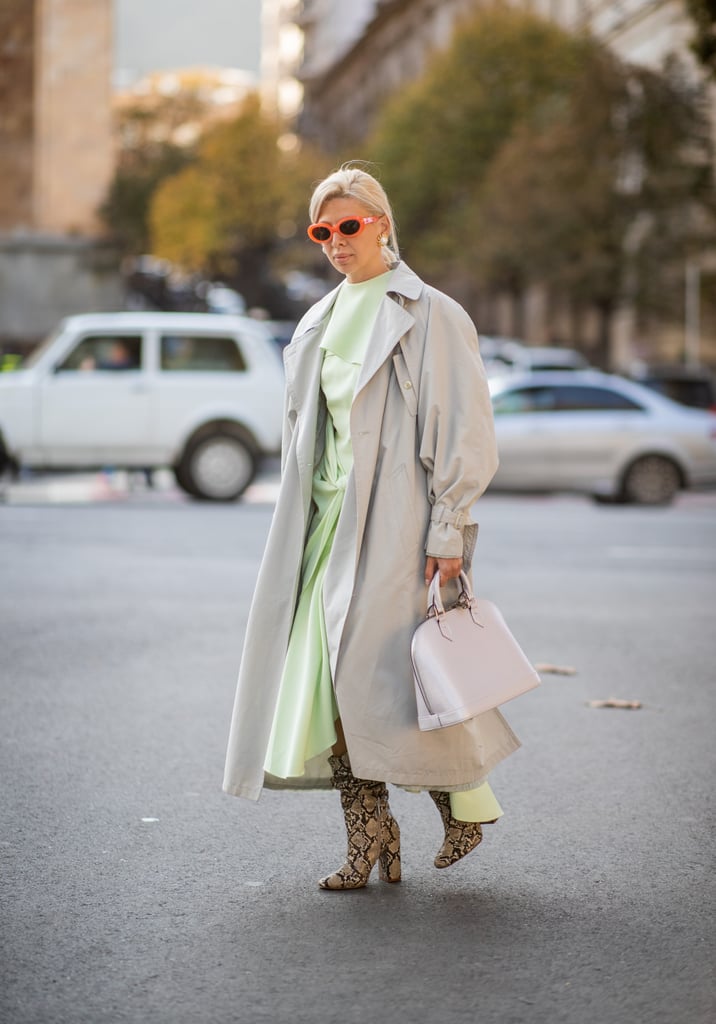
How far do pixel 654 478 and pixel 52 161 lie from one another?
20.5 metres

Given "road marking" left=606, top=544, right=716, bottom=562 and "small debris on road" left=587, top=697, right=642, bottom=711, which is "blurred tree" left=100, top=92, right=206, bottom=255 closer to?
"road marking" left=606, top=544, right=716, bottom=562

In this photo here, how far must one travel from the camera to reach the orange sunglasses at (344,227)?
446 centimetres

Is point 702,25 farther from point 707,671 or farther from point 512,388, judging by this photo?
point 707,671

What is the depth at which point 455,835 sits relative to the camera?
459 cm

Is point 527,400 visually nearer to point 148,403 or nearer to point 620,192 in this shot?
point 148,403

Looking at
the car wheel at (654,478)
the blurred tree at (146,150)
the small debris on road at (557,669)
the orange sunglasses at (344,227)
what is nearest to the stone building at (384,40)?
the blurred tree at (146,150)

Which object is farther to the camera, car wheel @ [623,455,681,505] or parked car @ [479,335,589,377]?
parked car @ [479,335,589,377]

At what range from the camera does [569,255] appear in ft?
133

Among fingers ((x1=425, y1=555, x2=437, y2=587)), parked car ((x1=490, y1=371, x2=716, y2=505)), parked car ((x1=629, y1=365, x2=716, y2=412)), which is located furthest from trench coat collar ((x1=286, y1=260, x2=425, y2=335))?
parked car ((x1=629, y1=365, x2=716, y2=412))

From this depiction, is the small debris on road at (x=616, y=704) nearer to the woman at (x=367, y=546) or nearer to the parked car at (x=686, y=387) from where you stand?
the woman at (x=367, y=546)

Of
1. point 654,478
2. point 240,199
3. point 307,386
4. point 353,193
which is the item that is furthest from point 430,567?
point 240,199

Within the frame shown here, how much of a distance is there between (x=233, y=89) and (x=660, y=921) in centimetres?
9947

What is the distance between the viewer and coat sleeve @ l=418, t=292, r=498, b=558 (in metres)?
4.37

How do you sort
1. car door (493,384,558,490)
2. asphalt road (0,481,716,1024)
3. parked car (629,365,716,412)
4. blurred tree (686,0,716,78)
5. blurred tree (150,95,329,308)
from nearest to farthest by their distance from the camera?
1. asphalt road (0,481,716,1024)
2. car door (493,384,558,490)
3. parked car (629,365,716,412)
4. blurred tree (686,0,716,78)
5. blurred tree (150,95,329,308)
